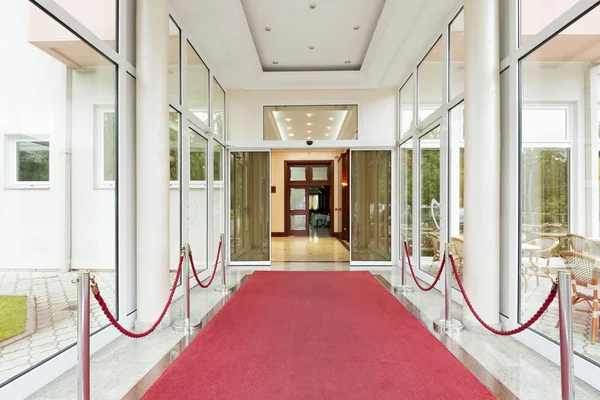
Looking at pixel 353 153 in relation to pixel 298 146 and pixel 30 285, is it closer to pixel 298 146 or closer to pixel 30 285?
pixel 298 146

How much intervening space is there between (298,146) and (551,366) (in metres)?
5.48

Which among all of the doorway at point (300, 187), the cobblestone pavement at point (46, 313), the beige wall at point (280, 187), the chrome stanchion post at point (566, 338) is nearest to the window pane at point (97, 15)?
the cobblestone pavement at point (46, 313)

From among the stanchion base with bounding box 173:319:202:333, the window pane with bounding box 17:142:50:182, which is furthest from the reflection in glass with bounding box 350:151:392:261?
the window pane with bounding box 17:142:50:182

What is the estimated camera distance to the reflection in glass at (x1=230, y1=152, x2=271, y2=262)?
7391mm

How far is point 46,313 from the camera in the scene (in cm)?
317

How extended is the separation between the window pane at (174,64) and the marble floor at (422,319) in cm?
304

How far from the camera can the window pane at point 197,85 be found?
5.15 m

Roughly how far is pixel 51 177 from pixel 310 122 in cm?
567

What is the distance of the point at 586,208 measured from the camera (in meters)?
2.54

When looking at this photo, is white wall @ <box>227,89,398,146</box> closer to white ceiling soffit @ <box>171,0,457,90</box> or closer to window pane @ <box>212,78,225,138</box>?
white ceiling soffit @ <box>171,0,457,90</box>

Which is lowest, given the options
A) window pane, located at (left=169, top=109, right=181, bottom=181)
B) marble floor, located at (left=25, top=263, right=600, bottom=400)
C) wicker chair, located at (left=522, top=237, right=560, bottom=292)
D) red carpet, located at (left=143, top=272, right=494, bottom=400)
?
marble floor, located at (left=25, top=263, right=600, bottom=400)

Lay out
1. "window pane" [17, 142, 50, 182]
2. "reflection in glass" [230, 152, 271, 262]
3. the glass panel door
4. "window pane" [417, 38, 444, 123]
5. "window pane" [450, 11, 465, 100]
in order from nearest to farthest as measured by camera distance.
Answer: "window pane" [17, 142, 50, 182]
"window pane" [450, 11, 465, 100]
"window pane" [417, 38, 444, 123]
"reflection in glass" [230, 152, 271, 262]
the glass panel door

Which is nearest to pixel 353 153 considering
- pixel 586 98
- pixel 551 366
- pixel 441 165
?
pixel 441 165

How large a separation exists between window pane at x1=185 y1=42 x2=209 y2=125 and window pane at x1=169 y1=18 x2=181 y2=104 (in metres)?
0.26
